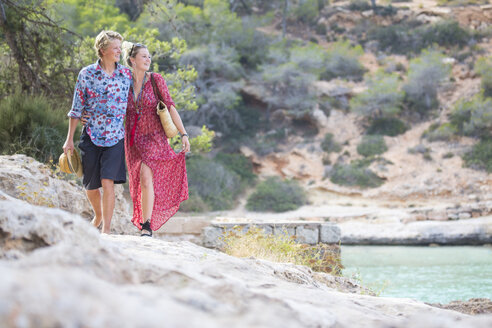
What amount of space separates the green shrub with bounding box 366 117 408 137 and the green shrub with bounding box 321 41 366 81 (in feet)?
12.8

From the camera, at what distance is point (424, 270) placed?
10.1m

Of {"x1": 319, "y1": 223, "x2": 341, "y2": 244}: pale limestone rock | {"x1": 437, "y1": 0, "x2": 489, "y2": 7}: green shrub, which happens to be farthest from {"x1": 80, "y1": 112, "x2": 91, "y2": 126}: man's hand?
{"x1": 437, "y1": 0, "x2": 489, "y2": 7}: green shrub

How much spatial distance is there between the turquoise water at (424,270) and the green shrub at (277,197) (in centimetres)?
666

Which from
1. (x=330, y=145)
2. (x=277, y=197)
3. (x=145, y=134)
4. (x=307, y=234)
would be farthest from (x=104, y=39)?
(x=330, y=145)

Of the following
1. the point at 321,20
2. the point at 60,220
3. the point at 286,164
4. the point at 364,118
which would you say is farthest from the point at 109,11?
the point at 60,220

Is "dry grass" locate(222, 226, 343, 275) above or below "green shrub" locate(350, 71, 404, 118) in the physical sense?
below

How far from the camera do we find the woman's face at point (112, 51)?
3.82 m

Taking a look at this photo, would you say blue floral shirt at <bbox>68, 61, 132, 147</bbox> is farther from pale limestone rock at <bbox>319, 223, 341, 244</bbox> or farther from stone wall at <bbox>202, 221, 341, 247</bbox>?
pale limestone rock at <bbox>319, 223, 341, 244</bbox>

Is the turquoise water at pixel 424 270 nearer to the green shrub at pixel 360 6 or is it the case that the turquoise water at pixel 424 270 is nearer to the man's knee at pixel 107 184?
the man's knee at pixel 107 184

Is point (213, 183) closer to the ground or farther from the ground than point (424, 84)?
closer to the ground

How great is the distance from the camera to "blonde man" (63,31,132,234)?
3.82 metres

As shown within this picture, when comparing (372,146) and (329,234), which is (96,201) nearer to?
(329,234)

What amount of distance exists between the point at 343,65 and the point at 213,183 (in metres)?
11.2

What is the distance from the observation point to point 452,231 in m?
14.8
